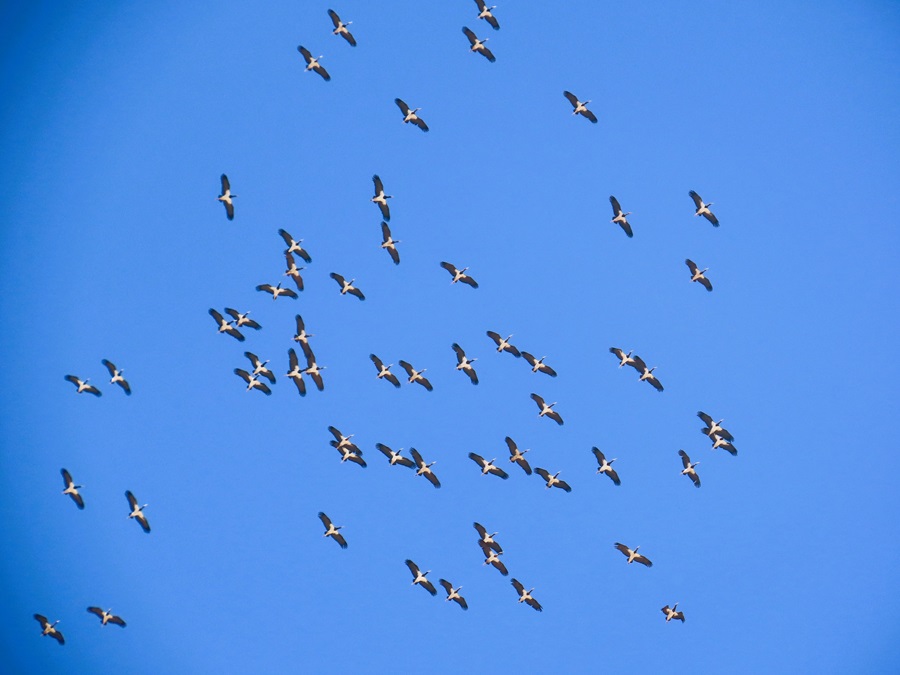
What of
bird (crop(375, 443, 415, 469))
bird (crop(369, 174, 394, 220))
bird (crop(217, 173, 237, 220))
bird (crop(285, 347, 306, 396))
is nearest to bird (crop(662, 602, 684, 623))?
bird (crop(375, 443, 415, 469))

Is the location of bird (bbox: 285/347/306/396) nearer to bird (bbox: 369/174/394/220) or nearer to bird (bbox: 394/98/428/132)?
bird (bbox: 369/174/394/220)

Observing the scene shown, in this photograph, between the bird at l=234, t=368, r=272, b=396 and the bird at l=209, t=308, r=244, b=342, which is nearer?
the bird at l=209, t=308, r=244, b=342

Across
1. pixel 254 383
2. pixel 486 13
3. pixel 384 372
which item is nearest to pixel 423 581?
pixel 384 372

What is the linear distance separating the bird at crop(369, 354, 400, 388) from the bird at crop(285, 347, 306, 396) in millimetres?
2932

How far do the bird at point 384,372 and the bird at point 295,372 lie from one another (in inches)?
115

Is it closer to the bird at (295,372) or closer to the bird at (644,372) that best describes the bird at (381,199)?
the bird at (295,372)

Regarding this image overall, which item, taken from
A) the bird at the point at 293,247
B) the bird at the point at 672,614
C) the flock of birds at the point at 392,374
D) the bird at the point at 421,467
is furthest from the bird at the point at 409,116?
the bird at the point at 672,614

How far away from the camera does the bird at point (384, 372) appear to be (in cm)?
3800

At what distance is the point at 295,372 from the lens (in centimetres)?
3762

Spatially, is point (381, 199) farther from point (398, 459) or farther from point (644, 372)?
point (644, 372)

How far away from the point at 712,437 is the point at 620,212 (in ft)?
33.3

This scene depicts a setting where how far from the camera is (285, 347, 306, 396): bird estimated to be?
3744cm

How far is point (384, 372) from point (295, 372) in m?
3.69

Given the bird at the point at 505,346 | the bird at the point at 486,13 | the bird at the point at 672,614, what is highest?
the bird at the point at 486,13
